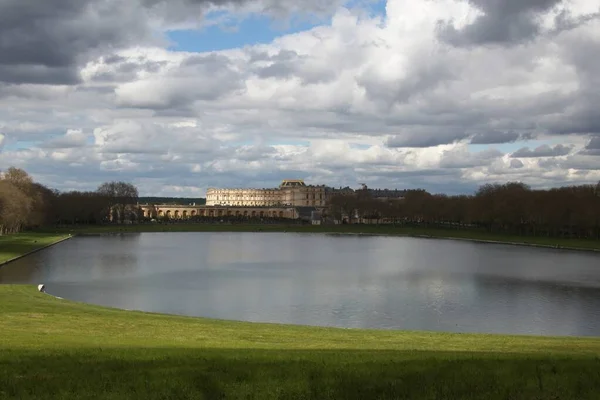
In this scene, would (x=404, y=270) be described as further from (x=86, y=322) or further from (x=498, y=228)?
(x=498, y=228)

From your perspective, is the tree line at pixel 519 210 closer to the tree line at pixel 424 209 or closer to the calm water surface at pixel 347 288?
the tree line at pixel 424 209

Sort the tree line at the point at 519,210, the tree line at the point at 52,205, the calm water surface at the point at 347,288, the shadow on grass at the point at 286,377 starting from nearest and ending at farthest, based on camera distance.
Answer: the shadow on grass at the point at 286,377 → the calm water surface at the point at 347,288 → the tree line at the point at 52,205 → the tree line at the point at 519,210

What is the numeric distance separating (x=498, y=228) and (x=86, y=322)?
10794 centimetres

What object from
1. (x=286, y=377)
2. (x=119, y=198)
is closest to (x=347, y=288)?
(x=286, y=377)

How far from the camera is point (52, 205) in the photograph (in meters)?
128

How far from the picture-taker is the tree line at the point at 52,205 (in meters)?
79.2

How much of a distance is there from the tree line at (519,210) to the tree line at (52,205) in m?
65.7

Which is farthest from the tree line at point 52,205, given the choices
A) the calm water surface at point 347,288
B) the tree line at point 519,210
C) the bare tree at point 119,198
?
the tree line at point 519,210

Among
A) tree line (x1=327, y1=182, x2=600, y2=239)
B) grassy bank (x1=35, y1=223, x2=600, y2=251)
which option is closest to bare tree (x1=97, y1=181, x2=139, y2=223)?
grassy bank (x1=35, y1=223, x2=600, y2=251)

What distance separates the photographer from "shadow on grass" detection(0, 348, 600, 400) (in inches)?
327

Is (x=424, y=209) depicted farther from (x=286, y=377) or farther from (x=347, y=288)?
(x=286, y=377)

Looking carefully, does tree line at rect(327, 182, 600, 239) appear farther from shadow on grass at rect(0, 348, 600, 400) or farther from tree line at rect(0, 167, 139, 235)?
shadow on grass at rect(0, 348, 600, 400)

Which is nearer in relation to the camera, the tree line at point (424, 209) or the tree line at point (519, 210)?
the tree line at point (424, 209)

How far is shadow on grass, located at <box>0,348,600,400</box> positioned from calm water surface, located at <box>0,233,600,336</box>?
14925 mm
